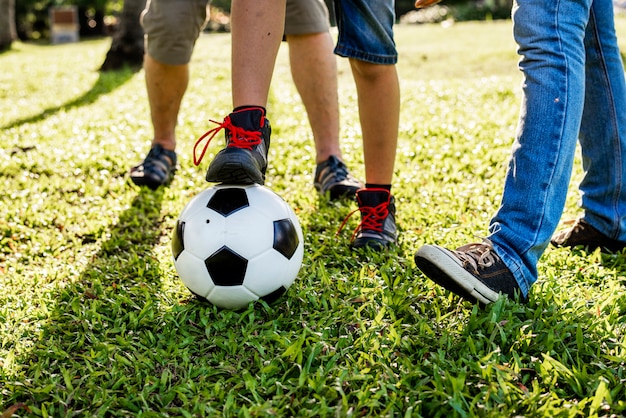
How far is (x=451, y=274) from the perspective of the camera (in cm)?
220

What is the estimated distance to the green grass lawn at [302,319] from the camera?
6.36ft

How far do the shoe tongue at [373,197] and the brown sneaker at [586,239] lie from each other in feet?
2.66

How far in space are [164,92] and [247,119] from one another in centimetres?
189

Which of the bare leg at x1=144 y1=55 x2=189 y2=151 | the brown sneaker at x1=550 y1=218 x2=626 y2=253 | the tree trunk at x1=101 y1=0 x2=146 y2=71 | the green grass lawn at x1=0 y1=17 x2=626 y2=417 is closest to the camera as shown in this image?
the green grass lawn at x1=0 y1=17 x2=626 y2=417

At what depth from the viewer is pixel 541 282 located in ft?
8.52

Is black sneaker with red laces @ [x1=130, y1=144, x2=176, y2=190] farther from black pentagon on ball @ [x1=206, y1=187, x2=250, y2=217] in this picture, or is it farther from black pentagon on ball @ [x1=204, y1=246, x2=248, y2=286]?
black pentagon on ball @ [x1=204, y1=246, x2=248, y2=286]

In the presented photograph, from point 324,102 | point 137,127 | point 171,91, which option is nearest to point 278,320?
point 324,102

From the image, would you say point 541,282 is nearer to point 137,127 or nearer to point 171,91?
point 171,91

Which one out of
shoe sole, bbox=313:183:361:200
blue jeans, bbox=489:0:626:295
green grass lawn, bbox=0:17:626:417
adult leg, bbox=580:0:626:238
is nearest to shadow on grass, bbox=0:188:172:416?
green grass lawn, bbox=0:17:626:417

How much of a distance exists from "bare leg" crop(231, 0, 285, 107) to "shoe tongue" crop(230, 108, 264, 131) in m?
0.05

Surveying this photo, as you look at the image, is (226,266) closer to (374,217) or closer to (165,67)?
(374,217)

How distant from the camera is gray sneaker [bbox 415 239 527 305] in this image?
7.25 ft

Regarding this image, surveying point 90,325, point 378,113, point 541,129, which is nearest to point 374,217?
point 378,113

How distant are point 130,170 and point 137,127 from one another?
5.06ft
